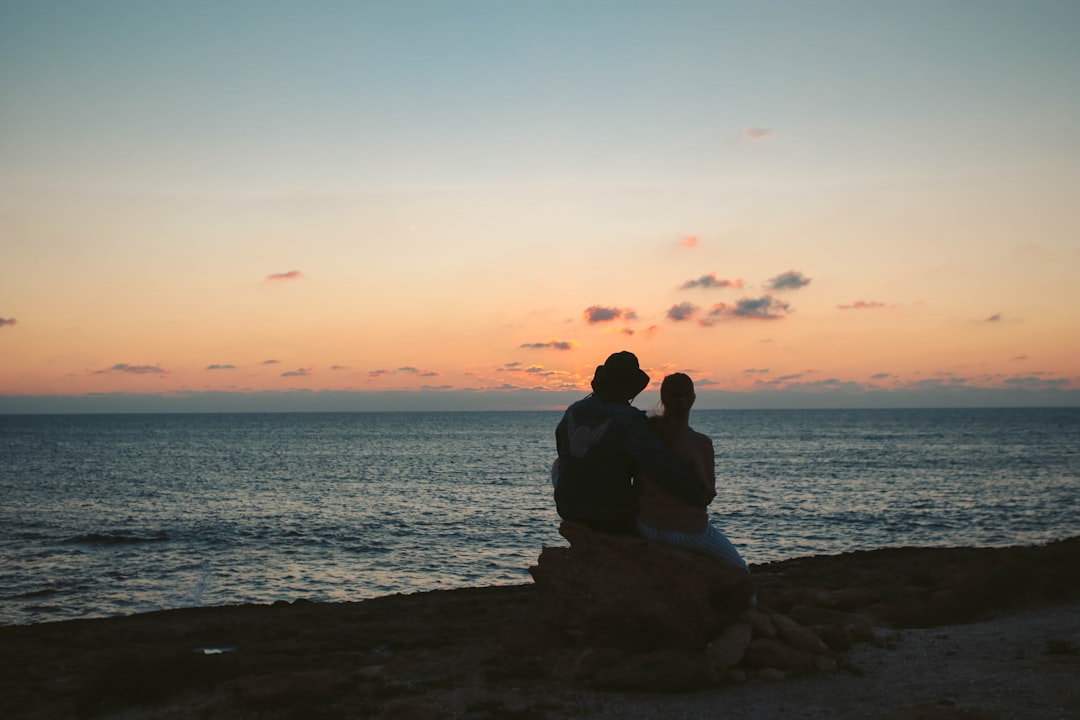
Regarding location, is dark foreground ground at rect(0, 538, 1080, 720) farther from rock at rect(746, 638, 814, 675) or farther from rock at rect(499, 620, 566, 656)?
rock at rect(746, 638, 814, 675)

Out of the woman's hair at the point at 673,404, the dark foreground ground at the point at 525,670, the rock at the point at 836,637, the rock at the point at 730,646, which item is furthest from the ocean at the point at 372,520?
the woman's hair at the point at 673,404

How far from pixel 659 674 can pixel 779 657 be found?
4.50 feet

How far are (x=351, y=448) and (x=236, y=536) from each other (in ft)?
246

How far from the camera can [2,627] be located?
18.5 metres

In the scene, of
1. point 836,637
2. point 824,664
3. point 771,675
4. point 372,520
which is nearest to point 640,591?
point 771,675

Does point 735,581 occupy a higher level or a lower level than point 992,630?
higher

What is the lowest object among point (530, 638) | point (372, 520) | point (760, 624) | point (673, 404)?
point (372, 520)

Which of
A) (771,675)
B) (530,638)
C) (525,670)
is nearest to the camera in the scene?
(771,675)

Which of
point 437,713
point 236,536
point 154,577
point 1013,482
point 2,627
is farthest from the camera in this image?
point 1013,482

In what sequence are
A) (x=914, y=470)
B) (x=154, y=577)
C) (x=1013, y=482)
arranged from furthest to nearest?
(x=914, y=470) < (x=1013, y=482) < (x=154, y=577)

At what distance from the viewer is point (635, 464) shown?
859 cm

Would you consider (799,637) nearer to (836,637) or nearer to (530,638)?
(836,637)

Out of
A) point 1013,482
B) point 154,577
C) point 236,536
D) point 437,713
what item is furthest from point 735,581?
point 1013,482

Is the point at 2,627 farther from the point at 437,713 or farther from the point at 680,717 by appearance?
the point at 680,717
